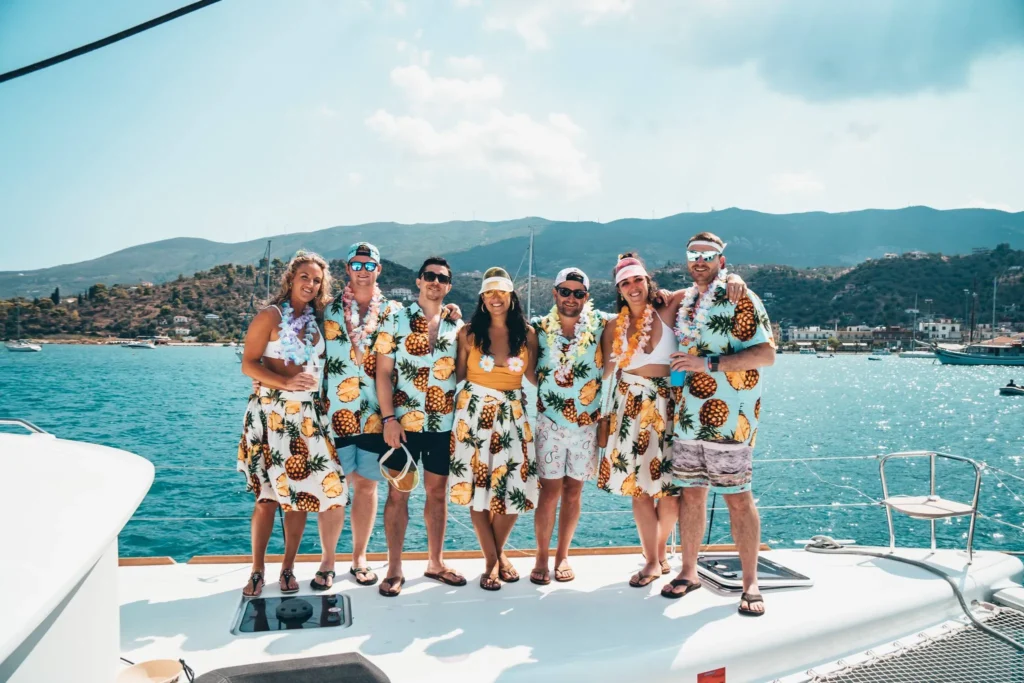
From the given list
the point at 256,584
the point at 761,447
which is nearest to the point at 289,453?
the point at 256,584

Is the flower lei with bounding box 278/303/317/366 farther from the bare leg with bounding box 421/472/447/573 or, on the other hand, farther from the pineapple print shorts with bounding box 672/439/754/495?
the pineapple print shorts with bounding box 672/439/754/495

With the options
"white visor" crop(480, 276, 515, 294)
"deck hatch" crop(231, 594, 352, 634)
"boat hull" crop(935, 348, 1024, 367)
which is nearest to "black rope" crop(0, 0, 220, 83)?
"white visor" crop(480, 276, 515, 294)

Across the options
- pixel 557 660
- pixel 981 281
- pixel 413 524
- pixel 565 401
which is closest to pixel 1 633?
pixel 557 660

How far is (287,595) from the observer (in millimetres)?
3201

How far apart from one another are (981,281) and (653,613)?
105210 millimetres

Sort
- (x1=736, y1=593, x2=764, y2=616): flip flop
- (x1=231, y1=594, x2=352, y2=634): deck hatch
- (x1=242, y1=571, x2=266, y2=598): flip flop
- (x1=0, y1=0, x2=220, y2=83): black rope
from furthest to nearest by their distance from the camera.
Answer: (x1=242, y1=571, x2=266, y2=598): flip flop
(x1=736, y1=593, x2=764, y2=616): flip flop
(x1=231, y1=594, x2=352, y2=634): deck hatch
(x1=0, y1=0, x2=220, y2=83): black rope

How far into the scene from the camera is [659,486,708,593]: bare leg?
10.9ft

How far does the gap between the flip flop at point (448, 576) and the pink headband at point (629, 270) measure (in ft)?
5.58

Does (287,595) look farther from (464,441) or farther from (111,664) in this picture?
(111,664)

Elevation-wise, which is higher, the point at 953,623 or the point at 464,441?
the point at 464,441

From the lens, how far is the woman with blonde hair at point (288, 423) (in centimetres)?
312

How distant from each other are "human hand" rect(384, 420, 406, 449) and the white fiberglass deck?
733 mm

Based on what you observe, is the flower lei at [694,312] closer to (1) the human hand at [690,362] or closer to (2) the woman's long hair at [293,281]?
(1) the human hand at [690,362]

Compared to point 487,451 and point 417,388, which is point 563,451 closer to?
point 487,451
